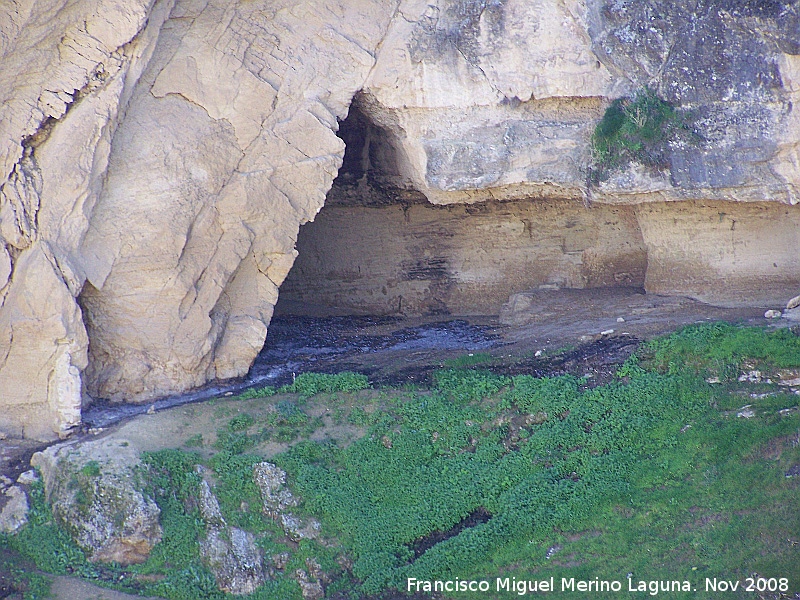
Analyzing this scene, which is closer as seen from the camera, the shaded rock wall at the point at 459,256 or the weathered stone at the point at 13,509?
the weathered stone at the point at 13,509

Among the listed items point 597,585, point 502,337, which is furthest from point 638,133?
point 597,585

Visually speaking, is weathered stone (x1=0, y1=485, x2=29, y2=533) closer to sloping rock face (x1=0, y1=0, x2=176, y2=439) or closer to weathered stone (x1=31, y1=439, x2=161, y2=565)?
weathered stone (x1=31, y1=439, x2=161, y2=565)

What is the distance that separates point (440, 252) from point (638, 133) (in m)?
4.52

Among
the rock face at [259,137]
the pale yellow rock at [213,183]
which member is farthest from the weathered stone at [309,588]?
the pale yellow rock at [213,183]

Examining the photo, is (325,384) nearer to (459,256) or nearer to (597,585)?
(597,585)

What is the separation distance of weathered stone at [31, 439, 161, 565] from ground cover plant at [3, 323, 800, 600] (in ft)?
0.44

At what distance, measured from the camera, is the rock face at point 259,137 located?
32.7 feet

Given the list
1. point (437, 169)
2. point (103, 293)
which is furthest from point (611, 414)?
point (103, 293)

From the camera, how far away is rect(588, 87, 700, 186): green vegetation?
38.3 feet

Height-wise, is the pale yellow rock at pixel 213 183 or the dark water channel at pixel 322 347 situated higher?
the pale yellow rock at pixel 213 183

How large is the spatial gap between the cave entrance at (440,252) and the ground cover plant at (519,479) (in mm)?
3728

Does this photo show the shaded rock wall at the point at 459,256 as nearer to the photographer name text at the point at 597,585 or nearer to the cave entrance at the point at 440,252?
the cave entrance at the point at 440,252

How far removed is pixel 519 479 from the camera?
32.1 ft

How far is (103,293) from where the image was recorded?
10695 millimetres
